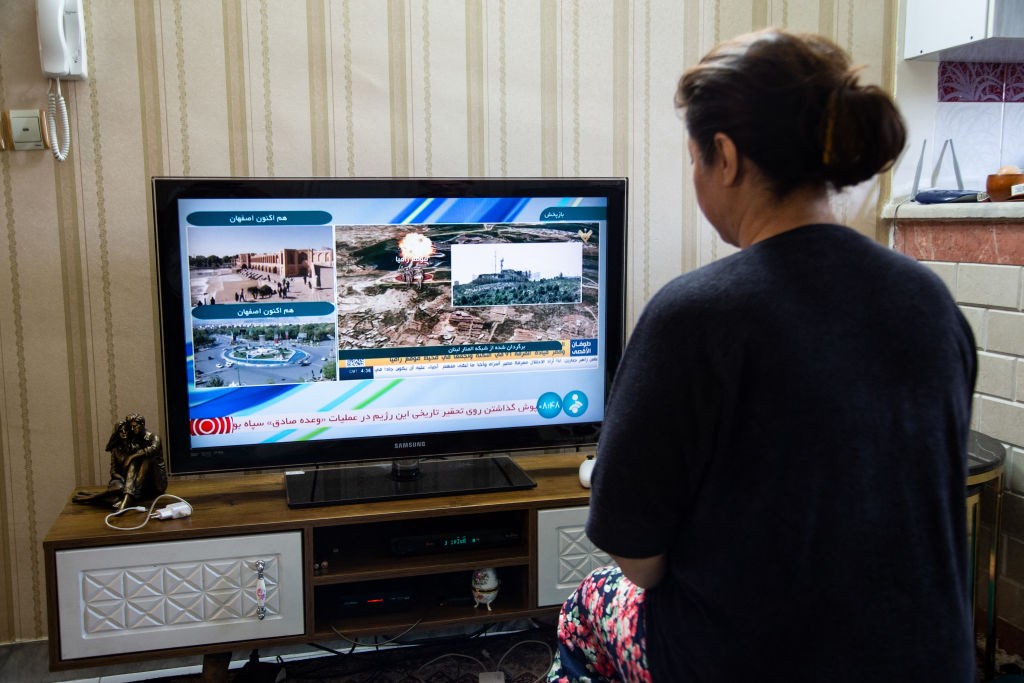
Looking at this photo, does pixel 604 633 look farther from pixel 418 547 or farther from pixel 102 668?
pixel 102 668

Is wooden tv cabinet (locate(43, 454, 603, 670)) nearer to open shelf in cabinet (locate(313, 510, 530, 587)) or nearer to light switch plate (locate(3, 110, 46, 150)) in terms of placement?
open shelf in cabinet (locate(313, 510, 530, 587))

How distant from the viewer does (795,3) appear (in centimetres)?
267

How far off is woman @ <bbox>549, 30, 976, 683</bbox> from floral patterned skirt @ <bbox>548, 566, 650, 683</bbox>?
0.26 metres

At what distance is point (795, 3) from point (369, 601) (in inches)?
83.6

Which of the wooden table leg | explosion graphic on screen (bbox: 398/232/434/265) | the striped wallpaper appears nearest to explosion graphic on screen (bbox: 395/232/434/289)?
explosion graphic on screen (bbox: 398/232/434/265)

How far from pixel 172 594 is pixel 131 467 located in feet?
1.06

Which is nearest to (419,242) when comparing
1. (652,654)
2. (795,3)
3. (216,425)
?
(216,425)

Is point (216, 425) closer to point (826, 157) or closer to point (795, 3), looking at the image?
point (826, 157)

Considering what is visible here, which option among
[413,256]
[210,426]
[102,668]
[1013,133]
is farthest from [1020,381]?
[102,668]

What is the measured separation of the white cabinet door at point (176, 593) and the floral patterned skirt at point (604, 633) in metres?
0.73

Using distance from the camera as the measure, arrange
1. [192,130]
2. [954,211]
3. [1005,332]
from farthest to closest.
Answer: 1. [954,211]
2. [1005,332]
3. [192,130]

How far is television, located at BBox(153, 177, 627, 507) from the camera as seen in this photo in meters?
2.06

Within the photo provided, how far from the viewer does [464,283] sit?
2.20m

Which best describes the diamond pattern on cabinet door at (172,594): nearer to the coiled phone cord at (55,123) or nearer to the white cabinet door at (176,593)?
the white cabinet door at (176,593)
